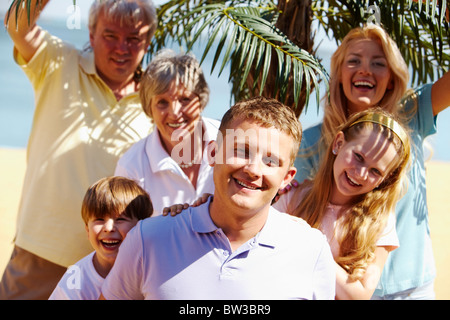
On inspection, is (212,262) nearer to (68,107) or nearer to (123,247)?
(123,247)

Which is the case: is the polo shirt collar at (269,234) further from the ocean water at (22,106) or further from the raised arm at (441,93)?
the ocean water at (22,106)

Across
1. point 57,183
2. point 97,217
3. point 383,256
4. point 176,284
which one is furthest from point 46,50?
point 383,256

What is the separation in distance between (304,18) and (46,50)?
4.74 feet

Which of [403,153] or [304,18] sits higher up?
[304,18]

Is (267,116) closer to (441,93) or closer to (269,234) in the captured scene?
(269,234)

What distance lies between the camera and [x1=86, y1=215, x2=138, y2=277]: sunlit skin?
2240 millimetres

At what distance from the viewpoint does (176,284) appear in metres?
1.71

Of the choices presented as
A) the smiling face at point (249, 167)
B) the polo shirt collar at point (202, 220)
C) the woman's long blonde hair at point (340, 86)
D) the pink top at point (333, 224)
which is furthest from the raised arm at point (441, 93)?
the polo shirt collar at point (202, 220)

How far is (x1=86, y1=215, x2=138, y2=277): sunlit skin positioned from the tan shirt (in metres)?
0.74

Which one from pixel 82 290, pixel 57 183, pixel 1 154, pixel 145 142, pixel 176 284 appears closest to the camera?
pixel 176 284

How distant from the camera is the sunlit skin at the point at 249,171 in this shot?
5.76 feet

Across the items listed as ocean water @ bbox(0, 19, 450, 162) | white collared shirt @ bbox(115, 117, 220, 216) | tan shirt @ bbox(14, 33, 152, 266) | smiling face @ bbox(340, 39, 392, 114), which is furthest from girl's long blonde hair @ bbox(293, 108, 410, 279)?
ocean water @ bbox(0, 19, 450, 162)

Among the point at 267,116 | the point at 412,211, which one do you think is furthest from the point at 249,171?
the point at 412,211

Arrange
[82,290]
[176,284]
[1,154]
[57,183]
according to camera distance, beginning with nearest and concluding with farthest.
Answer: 1. [176,284]
2. [82,290]
3. [57,183]
4. [1,154]
